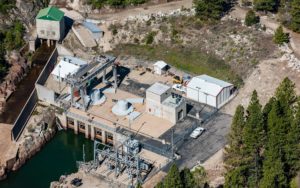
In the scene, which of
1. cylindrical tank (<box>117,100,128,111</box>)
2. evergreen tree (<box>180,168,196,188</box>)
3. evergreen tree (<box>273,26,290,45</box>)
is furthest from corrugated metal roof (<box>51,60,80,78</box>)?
evergreen tree (<box>180,168,196,188</box>)

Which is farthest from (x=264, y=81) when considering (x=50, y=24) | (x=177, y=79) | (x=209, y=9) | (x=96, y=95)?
(x=50, y=24)

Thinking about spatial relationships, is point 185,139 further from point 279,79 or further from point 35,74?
point 35,74

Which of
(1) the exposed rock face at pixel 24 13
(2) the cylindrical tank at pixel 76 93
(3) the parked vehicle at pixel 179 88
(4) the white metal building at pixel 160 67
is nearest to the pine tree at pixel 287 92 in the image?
(3) the parked vehicle at pixel 179 88

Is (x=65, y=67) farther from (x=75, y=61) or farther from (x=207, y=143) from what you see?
(x=207, y=143)

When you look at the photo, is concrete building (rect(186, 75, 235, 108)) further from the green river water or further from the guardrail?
the guardrail

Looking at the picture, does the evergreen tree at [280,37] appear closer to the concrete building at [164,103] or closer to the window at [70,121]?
the concrete building at [164,103]

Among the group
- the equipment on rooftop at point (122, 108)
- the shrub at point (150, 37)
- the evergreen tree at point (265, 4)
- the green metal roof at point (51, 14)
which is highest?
the evergreen tree at point (265, 4)
